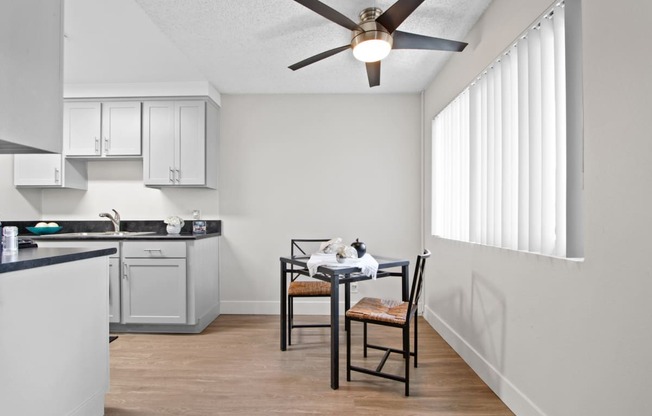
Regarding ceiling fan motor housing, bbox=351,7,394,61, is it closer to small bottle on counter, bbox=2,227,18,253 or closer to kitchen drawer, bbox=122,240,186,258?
small bottle on counter, bbox=2,227,18,253

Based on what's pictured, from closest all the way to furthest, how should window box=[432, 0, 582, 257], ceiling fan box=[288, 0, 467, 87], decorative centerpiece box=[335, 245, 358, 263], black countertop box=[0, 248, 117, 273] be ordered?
black countertop box=[0, 248, 117, 273] < window box=[432, 0, 582, 257] < ceiling fan box=[288, 0, 467, 87] < decorative centerpiece box=[335, 245, 358, 263]

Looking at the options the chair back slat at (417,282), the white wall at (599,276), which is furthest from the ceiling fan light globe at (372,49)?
the chair back slat at (417,282)

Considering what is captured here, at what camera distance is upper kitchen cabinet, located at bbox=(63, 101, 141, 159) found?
3.91 m

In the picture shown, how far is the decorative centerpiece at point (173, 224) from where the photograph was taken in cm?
392

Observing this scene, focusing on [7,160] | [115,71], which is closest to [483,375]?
[115,71]

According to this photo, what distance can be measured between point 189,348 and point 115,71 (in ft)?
8.82

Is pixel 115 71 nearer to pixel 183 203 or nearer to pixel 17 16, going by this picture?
pixel 183 203

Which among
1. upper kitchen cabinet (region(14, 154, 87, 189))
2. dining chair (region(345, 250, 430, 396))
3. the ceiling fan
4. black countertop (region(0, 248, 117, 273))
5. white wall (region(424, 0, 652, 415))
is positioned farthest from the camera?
upper kitchen cabinet (region(14, 154, 87, 189))

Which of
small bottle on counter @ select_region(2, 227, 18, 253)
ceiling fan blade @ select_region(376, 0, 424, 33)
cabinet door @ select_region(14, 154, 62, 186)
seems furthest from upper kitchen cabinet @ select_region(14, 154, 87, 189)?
ceiling fan blade @ select_region(376, 0, 424, 33)

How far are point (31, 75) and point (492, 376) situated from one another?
118 inches

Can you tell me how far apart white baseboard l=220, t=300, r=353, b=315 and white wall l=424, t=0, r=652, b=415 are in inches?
87.5

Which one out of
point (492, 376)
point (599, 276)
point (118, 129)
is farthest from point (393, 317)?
point (118, 129)

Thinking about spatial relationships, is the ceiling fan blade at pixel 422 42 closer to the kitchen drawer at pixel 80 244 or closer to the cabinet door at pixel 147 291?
the cabinet door at pixel 147 291

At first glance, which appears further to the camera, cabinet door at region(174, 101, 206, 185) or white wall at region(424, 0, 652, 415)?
cabinet door at region(174, 101, 206, 185)
